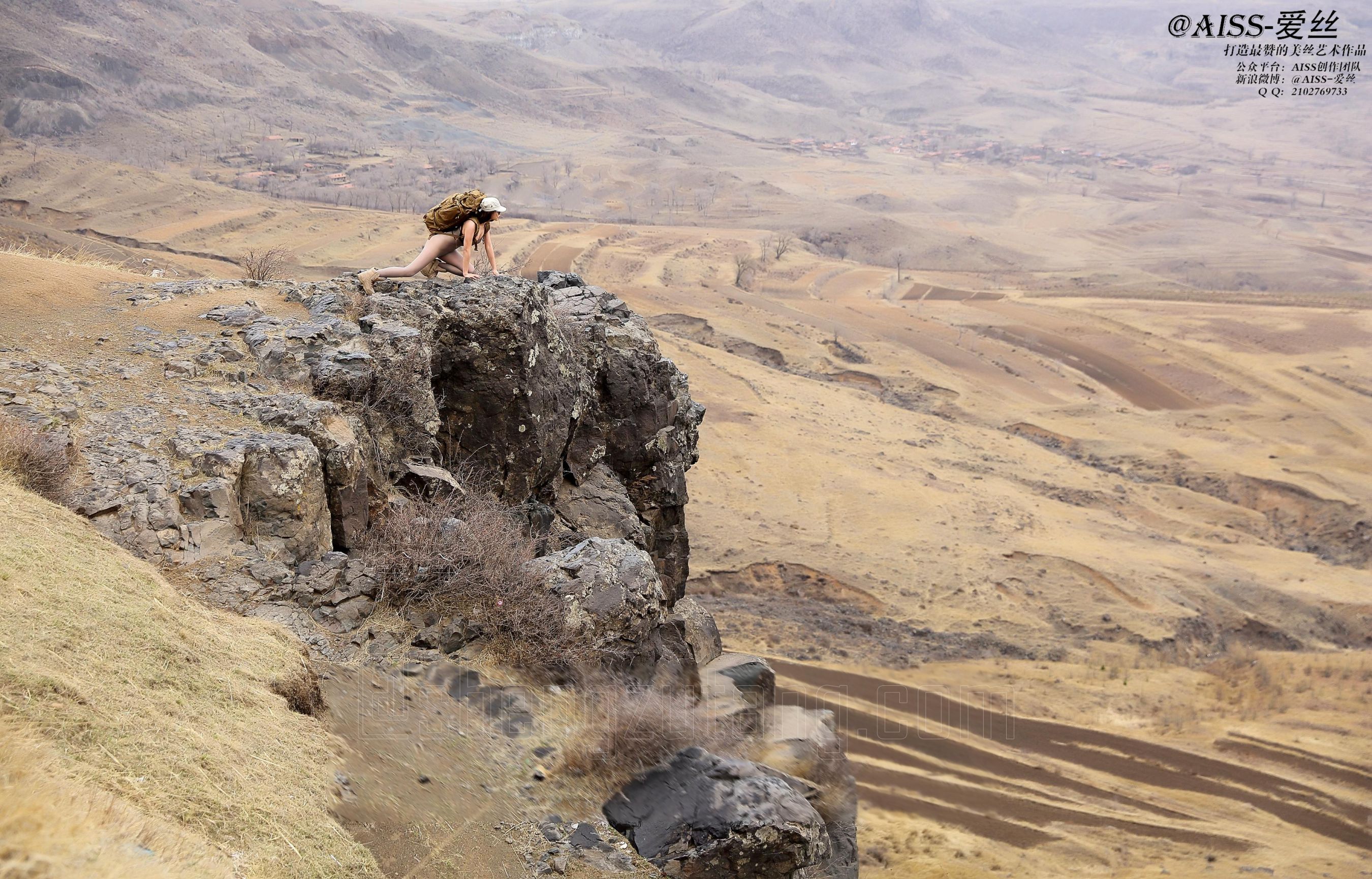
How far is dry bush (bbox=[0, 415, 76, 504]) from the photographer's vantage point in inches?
237

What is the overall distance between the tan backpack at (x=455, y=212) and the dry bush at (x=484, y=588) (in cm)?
362

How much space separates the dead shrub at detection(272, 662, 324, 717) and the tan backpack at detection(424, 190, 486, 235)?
5305mm

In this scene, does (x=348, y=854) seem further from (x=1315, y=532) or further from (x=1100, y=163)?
(x=1100, y=163)

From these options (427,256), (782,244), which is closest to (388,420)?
(427,256)

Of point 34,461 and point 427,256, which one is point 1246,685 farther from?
point 34,461

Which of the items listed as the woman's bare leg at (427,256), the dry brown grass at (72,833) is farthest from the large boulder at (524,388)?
the dry brown grass at (72,833)

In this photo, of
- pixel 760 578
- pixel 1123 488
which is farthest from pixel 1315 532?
pixel 760 578

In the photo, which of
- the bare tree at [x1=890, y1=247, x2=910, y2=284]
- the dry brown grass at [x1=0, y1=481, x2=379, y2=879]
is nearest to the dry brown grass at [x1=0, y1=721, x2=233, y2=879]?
the dry brown grass at [x1=0, y1=481, x2=379, y2=879]

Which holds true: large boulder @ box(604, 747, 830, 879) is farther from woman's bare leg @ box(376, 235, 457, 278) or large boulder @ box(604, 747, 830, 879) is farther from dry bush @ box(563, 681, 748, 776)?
woman's bare leg @ box(376, 235, 457, 278)

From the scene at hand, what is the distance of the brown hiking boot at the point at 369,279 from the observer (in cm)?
988

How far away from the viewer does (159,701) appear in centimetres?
457

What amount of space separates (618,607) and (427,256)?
15.6ft

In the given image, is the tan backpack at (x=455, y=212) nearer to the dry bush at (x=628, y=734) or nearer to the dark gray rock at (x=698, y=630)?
the dark gray rock at (x=698, y=630)

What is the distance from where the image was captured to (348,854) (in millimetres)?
4516
